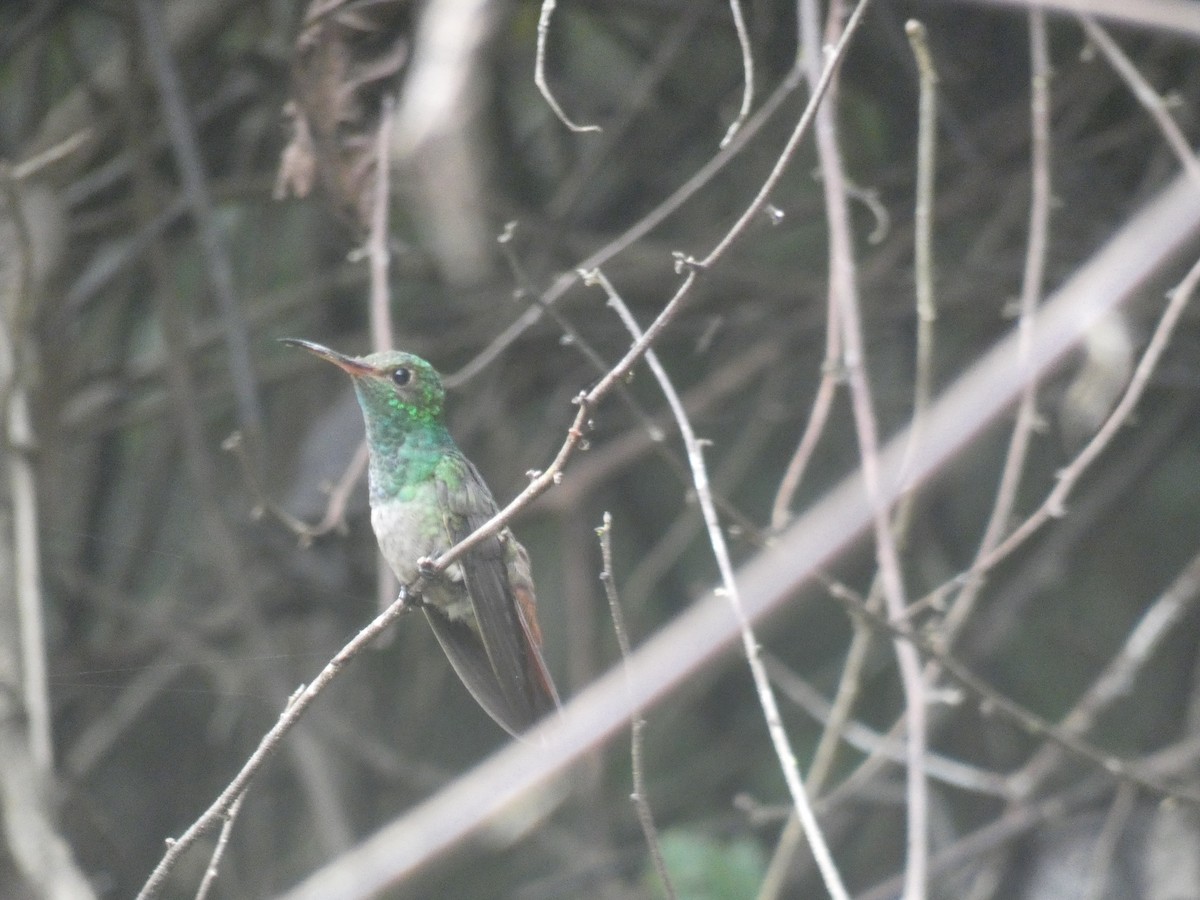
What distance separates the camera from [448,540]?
2572mm

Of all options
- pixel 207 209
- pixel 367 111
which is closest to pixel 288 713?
pixel 367 111

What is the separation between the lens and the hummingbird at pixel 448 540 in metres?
2.38

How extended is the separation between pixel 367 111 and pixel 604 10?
1.31m

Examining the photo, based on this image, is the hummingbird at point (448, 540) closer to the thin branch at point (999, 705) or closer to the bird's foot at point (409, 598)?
the bird's foot at point (409, 598)

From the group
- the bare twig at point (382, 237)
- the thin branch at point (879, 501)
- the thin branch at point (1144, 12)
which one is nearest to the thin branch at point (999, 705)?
the thin branch at point (879, 501)

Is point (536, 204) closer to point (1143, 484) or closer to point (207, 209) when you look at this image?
point (207, 209)

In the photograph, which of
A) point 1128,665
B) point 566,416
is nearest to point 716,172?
point 566,416

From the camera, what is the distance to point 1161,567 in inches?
168

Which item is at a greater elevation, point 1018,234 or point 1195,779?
point 1018,234

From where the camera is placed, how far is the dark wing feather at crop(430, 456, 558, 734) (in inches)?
92.8

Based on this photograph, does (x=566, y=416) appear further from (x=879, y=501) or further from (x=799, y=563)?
(x=799, y=563)

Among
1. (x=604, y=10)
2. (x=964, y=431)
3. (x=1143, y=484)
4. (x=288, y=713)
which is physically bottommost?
(x=1143, y=484)

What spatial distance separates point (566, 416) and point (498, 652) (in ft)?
6.28

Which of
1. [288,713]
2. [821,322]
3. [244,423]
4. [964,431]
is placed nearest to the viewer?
[964,431]
